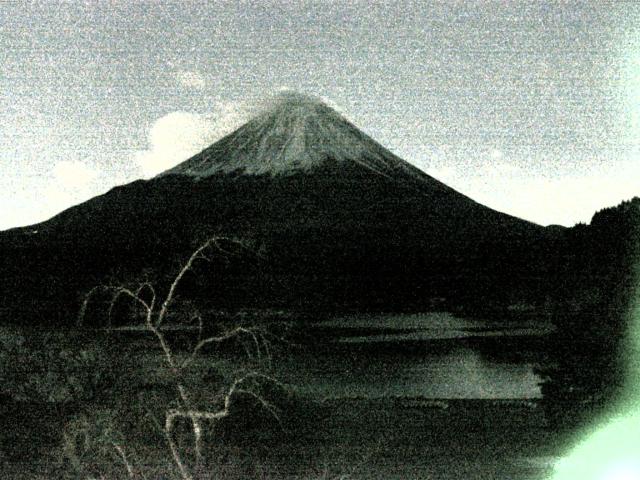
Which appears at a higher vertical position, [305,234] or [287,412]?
[305,234]

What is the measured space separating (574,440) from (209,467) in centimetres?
730

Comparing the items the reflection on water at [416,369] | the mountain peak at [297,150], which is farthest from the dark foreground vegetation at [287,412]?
the mountain peak at [297,150]

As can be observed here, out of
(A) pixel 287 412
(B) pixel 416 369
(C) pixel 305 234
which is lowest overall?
(B) pixel 416 369

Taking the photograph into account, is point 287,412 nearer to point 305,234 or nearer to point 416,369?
point 416,369

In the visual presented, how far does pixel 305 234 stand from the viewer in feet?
477

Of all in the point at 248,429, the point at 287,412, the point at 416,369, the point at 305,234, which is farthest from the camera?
the point at 305,234

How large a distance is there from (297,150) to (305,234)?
141ft

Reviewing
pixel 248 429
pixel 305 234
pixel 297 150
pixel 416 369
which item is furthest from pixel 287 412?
pixel 297 150

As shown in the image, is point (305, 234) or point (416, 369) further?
point (305, 234)

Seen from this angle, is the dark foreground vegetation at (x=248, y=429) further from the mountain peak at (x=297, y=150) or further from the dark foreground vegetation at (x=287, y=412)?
the mountain peak at (x=297, y=150)

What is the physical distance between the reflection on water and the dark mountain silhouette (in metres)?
28.6

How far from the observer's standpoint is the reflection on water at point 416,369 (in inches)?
1156

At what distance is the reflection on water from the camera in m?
Answer: 29.4

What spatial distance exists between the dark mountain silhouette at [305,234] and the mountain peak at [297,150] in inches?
15.1
